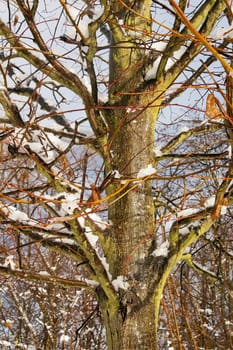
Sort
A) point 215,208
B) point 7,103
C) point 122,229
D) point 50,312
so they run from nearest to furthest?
point 215,208
point 7,103
point 122,229
point 50,312

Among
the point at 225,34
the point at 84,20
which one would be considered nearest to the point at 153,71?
the point at 84,20

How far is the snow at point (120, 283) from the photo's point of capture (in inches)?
90.9

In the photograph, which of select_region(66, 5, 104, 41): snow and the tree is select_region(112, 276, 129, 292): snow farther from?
select_region(66, 5, 104, 41): snow

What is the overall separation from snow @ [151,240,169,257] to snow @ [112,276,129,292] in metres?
0.22

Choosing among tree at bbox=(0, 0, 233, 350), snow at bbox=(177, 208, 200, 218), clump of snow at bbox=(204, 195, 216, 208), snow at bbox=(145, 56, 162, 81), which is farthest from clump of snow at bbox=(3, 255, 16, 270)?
snow at bbox=(145, 56, 162, 81)

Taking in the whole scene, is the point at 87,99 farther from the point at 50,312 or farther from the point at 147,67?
the point at 50,312

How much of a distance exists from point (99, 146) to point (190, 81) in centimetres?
72

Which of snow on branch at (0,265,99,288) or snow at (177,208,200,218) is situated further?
snow on branch at (0,265,99,288)

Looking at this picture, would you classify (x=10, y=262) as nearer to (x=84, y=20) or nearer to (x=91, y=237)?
(x=91, y=237)

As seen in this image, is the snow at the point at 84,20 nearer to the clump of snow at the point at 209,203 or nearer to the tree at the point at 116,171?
the tree at the point at 116,171

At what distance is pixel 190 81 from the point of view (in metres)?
2.66

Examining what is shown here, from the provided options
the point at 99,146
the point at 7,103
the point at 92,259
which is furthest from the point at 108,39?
the point at 92,259

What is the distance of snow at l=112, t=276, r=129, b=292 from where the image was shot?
231 cm

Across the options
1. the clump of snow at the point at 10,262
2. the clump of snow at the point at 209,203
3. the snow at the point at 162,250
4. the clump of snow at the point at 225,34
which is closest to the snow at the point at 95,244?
the snow at the point at 162,250
